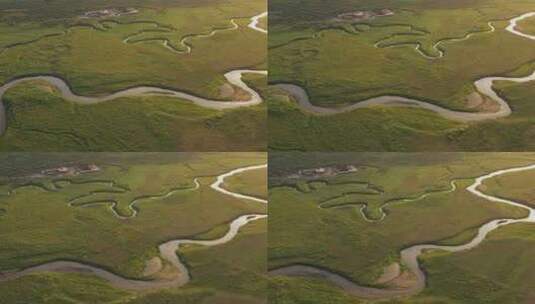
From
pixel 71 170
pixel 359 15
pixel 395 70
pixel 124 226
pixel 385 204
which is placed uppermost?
pixel 359 15

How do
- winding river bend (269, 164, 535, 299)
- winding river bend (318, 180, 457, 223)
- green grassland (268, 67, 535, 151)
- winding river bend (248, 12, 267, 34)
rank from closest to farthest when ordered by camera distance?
winding river bend (269, 164, 535, 299) → winding river bend (318, 180, 457, 223) → green grassland (268, 67, 535, 151) → winding river bend (248, 12, 267, 34)

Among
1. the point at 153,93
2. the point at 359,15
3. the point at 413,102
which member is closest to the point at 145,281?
the point at 153,93

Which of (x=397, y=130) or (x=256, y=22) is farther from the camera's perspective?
(x=256, y=22)

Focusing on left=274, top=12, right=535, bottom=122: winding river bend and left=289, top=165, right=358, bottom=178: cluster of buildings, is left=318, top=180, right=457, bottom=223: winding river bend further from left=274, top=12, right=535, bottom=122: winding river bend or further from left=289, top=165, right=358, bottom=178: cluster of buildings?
left=274, top=12, right=535, bottom=122: winding river bend

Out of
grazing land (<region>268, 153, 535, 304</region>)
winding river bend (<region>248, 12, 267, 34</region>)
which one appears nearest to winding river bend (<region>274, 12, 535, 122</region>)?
grazing land (<region>268, 153, 535, 304</region>)

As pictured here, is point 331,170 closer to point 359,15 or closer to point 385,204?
point 385,204

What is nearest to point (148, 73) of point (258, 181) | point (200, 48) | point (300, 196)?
point (200, 48)

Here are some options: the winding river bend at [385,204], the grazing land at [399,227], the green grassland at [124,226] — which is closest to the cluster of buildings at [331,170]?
the grazing land at [399,227]
